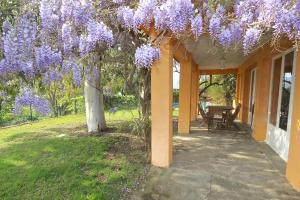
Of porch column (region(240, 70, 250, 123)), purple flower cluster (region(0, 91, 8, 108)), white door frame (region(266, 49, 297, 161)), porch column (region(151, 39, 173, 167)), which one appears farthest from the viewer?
porch column (region(240, 70, 250, 123))

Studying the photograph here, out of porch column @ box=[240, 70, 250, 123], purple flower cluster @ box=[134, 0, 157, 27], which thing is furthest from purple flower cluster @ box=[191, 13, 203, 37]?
porch column @ box=[240, 70, 250, 123]

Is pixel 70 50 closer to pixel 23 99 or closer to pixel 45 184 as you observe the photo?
pixel 23 99

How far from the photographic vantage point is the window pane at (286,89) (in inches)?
225

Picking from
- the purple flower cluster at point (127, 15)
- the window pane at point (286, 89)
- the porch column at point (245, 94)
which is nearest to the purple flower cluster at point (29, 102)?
the purple flower cluster at point (127, 15)

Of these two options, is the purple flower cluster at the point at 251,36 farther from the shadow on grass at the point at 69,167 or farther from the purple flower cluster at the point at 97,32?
the shadow on grass at the point at 69,167

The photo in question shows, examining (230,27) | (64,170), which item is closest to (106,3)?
(230,27)

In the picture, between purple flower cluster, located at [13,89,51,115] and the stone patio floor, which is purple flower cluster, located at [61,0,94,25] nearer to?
purple flower cluster, located at [13,89,51,115]

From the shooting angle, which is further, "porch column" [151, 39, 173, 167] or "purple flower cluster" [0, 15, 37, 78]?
"porch column" [151, 39, 173, 167]

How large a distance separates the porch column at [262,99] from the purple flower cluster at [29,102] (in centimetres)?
586

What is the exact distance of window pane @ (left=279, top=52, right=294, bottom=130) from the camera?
5.71 m

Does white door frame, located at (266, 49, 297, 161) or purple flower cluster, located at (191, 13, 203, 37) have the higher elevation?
purple flower cluster, located at (191, 13, 203, 37)

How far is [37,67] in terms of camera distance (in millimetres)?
3150

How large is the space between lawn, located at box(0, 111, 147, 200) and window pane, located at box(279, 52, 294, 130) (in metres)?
3.21

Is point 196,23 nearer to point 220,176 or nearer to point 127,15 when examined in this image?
point 127,15
